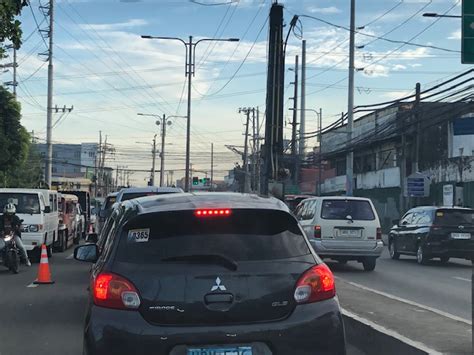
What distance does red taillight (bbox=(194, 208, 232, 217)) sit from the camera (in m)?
4.65

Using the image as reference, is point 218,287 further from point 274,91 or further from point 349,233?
point 274,91

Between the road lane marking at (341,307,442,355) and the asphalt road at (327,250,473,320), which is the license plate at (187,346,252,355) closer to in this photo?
the road lane marking at (341,307,442,355)

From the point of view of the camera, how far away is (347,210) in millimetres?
16359

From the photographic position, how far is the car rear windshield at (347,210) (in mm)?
16266

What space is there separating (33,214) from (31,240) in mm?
787

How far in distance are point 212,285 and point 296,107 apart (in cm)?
5459

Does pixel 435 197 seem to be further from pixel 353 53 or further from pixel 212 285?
pixel 212 285

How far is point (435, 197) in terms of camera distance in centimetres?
3681

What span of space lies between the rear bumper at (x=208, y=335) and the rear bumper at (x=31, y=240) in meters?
13.3

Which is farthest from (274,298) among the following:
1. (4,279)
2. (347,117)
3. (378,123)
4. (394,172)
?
(378,123)

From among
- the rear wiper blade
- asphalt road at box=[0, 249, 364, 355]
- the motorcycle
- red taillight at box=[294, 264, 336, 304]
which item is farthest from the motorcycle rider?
red taillight at box=[294, 264, 336, 304]

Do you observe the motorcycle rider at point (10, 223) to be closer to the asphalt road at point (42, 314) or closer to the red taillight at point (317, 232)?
the asphalt road at point (42, 314)

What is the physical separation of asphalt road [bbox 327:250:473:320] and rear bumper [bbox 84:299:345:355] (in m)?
6.00

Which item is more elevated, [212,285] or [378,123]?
[378,123]
